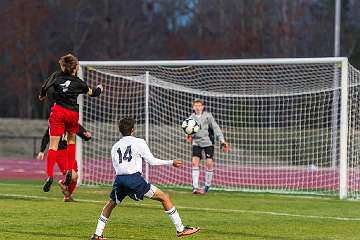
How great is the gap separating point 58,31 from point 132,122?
47.0 meters

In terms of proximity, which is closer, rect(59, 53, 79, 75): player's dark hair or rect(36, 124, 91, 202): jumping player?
rect(59, 53, 79, 75): player's dark hair

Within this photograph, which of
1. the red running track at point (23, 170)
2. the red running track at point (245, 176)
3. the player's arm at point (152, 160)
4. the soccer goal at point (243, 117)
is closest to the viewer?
the player's arm at point (152, 160)

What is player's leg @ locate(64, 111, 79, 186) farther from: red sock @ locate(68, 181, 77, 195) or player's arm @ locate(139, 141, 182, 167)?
player's arm @ locate(139, 141, 182, 167)

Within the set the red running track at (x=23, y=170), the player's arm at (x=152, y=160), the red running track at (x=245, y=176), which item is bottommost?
the red running track at (x=23, y=170)

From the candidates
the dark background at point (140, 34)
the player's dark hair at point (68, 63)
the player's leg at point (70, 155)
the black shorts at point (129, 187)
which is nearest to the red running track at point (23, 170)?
the player's leg at point (70, 155)

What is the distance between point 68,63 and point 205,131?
5.40 m

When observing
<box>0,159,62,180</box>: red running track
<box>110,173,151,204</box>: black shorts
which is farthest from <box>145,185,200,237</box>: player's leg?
<box>0,159,62,180</box>: red running track

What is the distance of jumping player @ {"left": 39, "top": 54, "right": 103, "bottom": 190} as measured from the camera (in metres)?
16.3

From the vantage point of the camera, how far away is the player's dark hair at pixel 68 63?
16.2 m

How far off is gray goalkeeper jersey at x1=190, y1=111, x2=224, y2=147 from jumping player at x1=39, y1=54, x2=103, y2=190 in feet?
15.6

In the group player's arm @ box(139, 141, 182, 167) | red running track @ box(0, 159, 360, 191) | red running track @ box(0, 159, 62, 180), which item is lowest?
red running track @ box(0, 159, 62, 180)

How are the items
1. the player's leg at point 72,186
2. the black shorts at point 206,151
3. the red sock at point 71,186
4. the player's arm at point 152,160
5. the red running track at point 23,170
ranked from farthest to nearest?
1. the red running track at point 23,170
2. the black shorts at point 206,151
3. the red sock at point 71,186
4. the player's leg at point 72,186
5. the player's arm at point 152,160

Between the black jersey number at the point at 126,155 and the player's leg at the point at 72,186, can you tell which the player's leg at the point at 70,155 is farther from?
the black jersey number at the point at 126,155

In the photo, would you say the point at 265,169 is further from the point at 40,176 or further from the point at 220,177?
the point at 40,176
